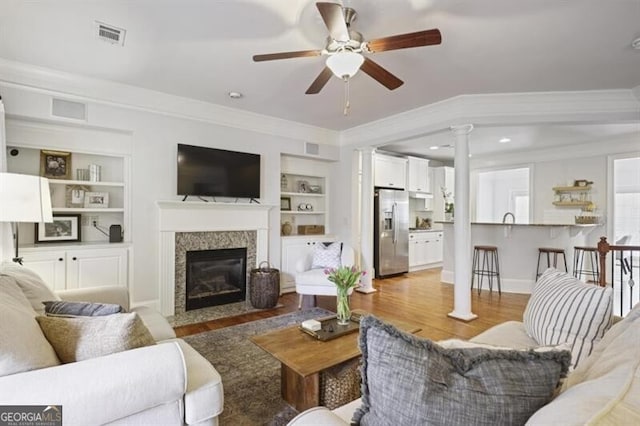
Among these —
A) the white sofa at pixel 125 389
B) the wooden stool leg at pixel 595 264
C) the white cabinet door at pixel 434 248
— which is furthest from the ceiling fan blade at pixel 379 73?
the wooden stool leg at pixel 595 264

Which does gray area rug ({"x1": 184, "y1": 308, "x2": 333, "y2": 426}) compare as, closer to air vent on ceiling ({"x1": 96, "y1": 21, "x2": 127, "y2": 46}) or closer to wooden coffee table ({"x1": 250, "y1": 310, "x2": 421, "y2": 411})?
wooden coffee table ({"x1": 250, "y1": 310, "x2": 421, "y2": 411})

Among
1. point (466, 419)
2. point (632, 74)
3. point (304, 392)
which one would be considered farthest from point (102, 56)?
point (632, 74)

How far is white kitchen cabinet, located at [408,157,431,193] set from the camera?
674cm

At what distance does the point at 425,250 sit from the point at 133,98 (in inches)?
237

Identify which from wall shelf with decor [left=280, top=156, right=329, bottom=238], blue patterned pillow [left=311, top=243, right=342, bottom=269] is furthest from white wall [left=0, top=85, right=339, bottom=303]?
blue patterned pillow [left=311, top=243, right=342, bottom=269]

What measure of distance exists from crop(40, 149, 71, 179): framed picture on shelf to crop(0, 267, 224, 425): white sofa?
9.52 feet

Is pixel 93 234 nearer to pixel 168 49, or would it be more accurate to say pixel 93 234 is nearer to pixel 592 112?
pixel 168 49

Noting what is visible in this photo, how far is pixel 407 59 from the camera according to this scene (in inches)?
110

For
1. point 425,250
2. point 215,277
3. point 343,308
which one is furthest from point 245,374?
point 425,250

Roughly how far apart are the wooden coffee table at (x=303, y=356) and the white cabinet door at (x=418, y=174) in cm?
512

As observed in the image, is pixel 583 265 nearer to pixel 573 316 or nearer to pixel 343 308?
pixel 573 316

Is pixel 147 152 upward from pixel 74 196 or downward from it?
upward

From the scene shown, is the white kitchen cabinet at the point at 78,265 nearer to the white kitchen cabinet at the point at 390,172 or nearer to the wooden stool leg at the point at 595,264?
the white kitchen cabinet at the point at 390,172

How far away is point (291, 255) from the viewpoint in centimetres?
496
